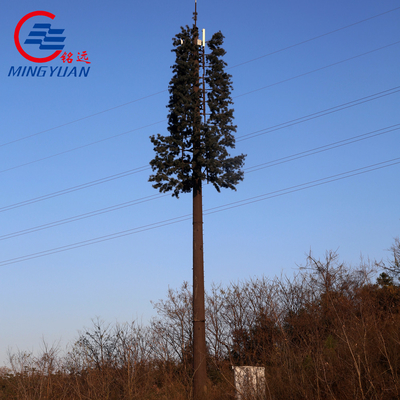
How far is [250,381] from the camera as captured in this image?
645 inches

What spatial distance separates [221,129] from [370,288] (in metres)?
16.6

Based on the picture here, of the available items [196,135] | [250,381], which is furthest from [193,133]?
[250,381]

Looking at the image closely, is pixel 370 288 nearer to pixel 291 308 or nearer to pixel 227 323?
pixel 291 308

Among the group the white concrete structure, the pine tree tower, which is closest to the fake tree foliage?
the pine tree tower

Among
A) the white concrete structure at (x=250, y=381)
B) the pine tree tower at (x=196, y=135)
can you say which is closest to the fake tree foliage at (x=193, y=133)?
the pine tree tower at (x=196, y=135)

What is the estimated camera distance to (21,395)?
26172mm

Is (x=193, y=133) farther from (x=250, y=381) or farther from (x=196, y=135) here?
(x=250, y=381)

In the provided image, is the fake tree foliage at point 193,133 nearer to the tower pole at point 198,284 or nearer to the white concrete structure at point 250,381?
the tower pole at point 198,284

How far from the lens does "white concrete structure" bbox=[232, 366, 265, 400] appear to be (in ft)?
51.6

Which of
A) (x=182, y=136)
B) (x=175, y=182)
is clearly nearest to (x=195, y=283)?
(x=175, y=182)

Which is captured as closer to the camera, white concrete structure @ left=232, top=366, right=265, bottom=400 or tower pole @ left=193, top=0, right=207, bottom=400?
white concrete structure @ left=232, top=366, right=265, bottom=400

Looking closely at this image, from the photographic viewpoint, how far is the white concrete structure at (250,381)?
15719mm

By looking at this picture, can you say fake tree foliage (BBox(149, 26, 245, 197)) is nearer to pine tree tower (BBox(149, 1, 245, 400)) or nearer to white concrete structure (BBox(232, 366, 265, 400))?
pine tree tower (BBox(149, 1, 245, 400))

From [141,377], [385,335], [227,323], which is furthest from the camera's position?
[227,323]
